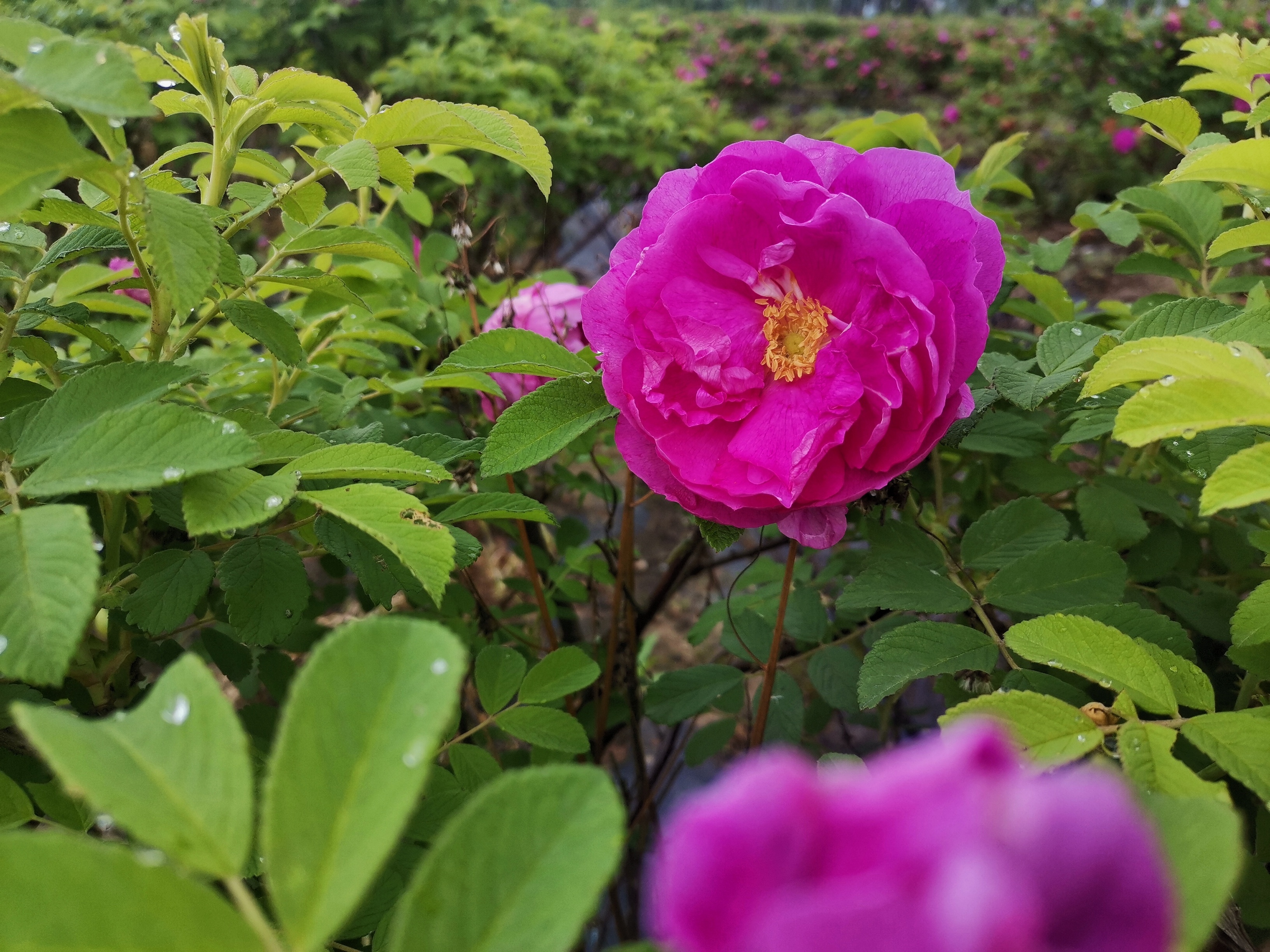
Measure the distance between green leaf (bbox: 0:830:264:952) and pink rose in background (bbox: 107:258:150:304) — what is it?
1.56 feet

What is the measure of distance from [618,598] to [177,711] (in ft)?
1.67

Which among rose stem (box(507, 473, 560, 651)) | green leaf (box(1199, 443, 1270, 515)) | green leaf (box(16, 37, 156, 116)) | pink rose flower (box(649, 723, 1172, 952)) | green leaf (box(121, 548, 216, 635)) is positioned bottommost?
rose stem (box(507, 473, 560, 651))

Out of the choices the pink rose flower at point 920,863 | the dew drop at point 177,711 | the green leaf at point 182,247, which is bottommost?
the dew drop at point 177,711

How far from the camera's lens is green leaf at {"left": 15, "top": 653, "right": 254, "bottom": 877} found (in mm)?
194

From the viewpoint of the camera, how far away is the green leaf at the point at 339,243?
0.55m

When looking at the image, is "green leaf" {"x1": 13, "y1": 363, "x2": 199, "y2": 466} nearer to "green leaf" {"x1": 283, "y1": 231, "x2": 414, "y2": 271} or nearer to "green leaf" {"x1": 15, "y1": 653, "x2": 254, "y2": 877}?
"green leaf" {"x1": 283, "y1": 231, "x2": 414, "y2": 271}

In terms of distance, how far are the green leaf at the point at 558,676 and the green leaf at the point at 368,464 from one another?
0.22 meters

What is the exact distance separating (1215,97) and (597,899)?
576 centimetres

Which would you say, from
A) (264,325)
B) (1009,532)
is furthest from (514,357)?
(1009,532)

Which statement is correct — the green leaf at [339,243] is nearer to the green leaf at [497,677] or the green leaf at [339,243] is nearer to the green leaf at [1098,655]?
the green leaf at [497,677]

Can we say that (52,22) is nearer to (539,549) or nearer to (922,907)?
(539,549)

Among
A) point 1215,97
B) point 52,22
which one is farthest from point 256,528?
point 1215,97

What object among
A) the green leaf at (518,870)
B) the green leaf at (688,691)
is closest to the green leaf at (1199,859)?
the green leaf at (518,870)

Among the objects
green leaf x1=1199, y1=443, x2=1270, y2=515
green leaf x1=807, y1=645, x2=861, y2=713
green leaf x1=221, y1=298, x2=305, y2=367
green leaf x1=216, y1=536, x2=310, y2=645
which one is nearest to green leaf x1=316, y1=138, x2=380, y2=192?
green leaf x1=221, y1=298, x2=305, y2=367
